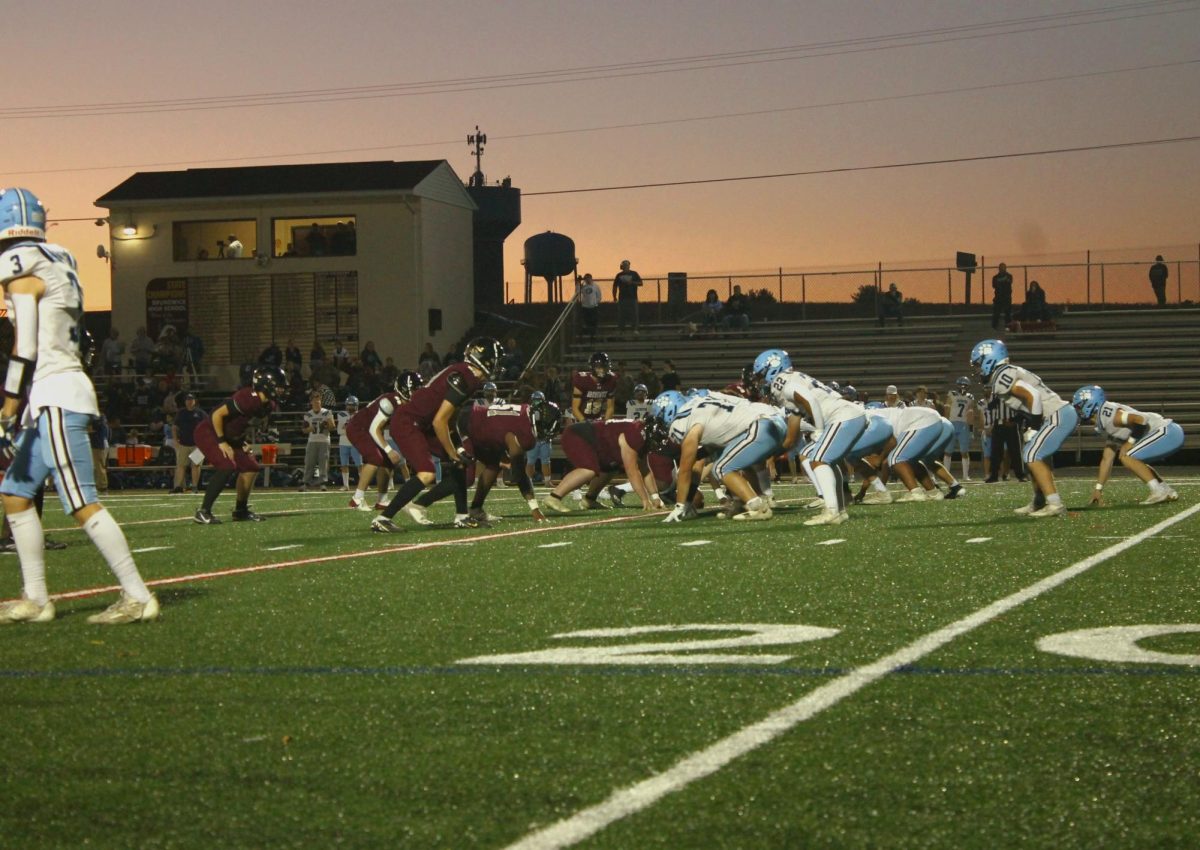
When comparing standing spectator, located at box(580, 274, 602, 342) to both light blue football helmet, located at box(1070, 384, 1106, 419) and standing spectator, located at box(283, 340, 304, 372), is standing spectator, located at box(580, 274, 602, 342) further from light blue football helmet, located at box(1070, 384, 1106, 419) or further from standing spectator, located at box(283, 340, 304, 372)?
light blue football helmet, located at box(1070, 384, 1106, 419)

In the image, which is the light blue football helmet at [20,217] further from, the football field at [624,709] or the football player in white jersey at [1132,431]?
the football player in white jersey at [1132,431]

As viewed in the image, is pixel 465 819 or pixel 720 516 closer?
pixel 465 819

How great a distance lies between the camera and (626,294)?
3719 centimetres

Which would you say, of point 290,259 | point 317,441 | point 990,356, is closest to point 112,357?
point 290,259

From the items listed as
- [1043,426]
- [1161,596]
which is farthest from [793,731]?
[1043,426]

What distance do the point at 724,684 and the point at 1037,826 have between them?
65.1 inches

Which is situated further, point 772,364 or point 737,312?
point 737,312

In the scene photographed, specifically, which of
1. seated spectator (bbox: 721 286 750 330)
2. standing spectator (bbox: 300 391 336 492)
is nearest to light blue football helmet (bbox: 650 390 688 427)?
standing spectator (bbox: 300 391 336 492)

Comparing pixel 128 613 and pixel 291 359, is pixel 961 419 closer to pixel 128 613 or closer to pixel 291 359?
pixel 291 359

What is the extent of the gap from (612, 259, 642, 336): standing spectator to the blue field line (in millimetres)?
31533

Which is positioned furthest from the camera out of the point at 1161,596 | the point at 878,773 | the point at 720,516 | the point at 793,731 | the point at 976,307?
the point at 976,307

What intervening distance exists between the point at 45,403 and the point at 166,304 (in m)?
34.0

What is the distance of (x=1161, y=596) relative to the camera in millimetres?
7016

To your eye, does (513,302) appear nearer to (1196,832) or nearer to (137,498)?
(137,498)
